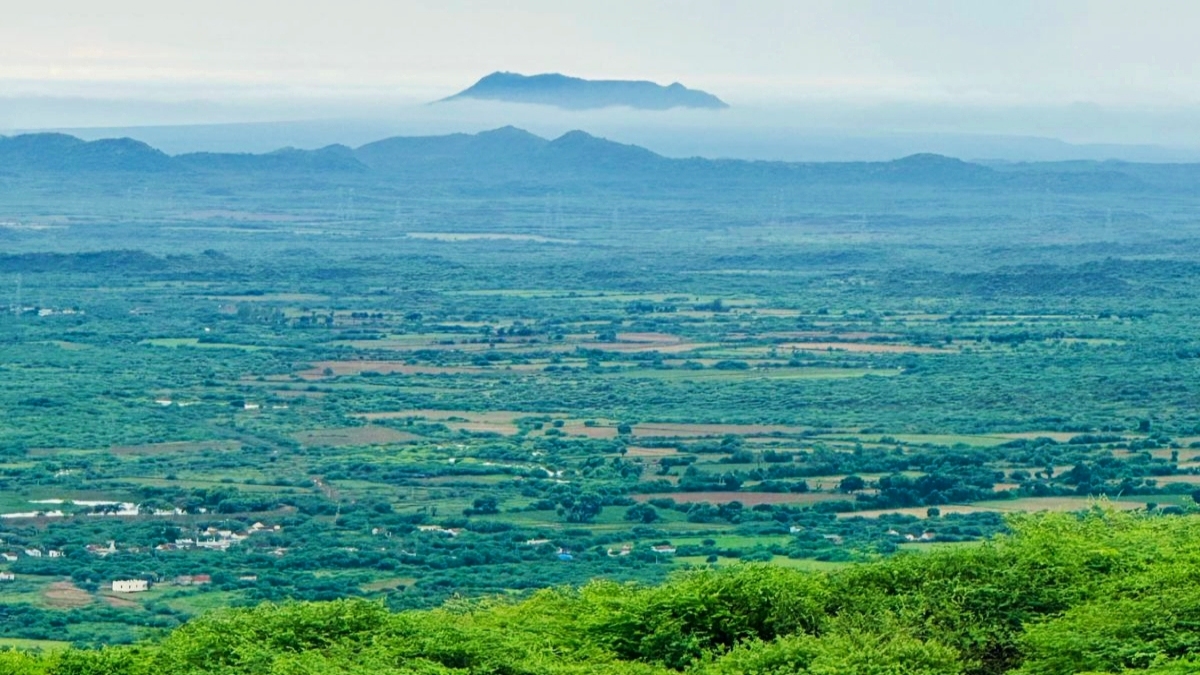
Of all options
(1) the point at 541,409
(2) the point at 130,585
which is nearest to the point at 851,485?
(1) the point at 541,409

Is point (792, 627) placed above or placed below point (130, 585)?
above

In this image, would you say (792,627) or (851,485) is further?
(851,485)

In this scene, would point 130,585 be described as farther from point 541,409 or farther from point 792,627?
point 541,409

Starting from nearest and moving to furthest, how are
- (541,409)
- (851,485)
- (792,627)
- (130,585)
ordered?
1. (792,627)
2. (130,585)
3. (851,485)
4. (541,409)

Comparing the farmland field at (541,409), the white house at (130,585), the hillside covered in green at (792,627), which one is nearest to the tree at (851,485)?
the farmland field at (541,409)

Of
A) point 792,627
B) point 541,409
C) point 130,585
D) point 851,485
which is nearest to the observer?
point 792,627

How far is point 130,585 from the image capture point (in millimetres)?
41250

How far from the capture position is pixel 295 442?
61.2m

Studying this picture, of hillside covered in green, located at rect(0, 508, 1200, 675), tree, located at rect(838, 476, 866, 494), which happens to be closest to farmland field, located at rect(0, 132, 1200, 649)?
tree, located at rect(838, 476, 866, 494)

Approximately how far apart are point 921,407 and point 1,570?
33449 mm

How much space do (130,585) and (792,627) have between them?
20930 millimetres

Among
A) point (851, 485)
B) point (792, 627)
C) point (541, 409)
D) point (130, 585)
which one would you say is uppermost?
point (792, 627)

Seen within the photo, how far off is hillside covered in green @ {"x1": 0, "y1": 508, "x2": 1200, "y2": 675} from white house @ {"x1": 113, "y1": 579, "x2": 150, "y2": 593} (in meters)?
16.8

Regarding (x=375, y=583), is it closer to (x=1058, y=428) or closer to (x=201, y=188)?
(x=1058, y=428)
